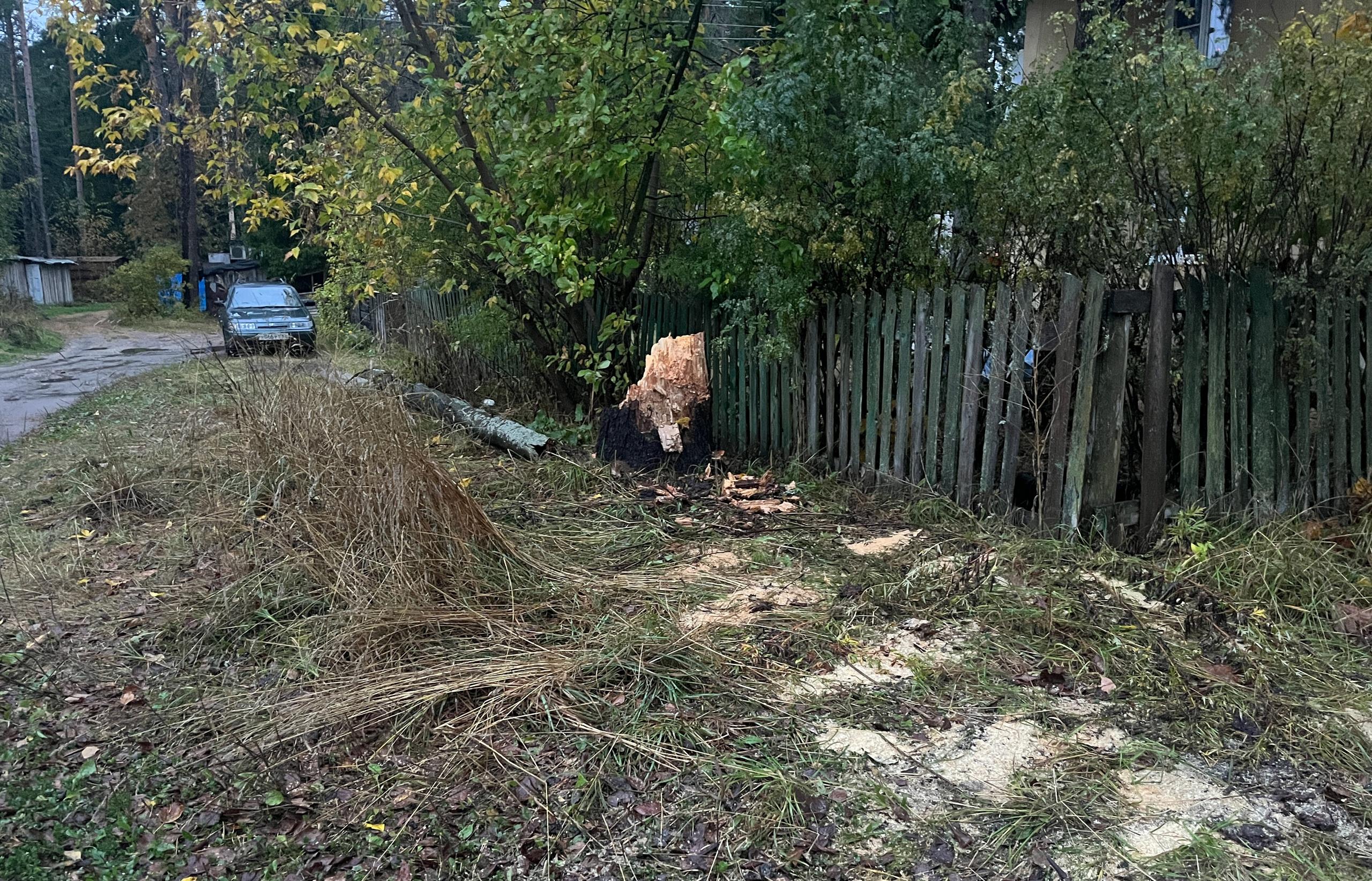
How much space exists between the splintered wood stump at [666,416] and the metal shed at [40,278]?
27.3 metres

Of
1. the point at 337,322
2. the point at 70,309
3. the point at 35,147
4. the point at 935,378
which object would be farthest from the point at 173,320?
the point at 935,378

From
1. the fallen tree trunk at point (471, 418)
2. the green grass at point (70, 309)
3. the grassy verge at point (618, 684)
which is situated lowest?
the grassy verge at point (618, 684)

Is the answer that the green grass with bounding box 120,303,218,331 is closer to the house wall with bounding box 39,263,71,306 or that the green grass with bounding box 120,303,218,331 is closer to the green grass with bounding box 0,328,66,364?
the house wall with bounding box 39,263,71,306

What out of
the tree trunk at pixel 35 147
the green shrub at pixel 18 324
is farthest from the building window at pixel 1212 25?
the tree trunk at pixel 35 147

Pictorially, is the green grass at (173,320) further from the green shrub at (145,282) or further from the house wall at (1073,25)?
the house wall at (1073,25)

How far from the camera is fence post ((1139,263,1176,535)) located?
474 centimetres

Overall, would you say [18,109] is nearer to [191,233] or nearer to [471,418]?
[191,233]

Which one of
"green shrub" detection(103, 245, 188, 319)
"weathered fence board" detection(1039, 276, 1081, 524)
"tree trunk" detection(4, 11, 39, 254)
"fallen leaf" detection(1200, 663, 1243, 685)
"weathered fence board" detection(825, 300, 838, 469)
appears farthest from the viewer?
"tree trunk" detection(4, 11, 39, 254)

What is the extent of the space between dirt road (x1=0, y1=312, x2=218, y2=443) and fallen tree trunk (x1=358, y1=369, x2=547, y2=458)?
1258 mm

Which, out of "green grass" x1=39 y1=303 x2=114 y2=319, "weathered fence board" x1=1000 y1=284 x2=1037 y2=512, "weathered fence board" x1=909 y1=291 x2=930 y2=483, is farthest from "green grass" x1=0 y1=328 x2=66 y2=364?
"weathered fence board" x1=1000 y1=284 x2=1037 y2=512

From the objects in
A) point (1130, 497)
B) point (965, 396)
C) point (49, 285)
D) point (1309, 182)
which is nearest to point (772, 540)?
point (965, 396)

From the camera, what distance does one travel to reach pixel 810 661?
392 centimetres

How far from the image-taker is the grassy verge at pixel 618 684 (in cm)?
285

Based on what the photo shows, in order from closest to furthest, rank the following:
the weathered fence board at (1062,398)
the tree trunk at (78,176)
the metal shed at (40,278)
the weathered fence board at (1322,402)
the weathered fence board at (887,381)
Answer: the weathered fence board at (1322,402) < the weathered fence board at (1062,398) < the weathered fence board at (887,381) < the metal shed at (40,278) < the tree trunk at (78,176)
